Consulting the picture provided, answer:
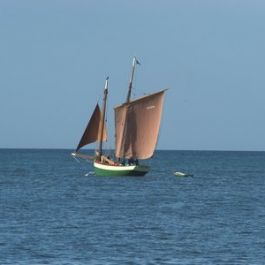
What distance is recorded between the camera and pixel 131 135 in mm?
106875

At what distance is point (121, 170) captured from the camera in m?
107

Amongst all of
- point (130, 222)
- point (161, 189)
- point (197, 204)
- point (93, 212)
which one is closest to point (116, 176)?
point (161, 189)

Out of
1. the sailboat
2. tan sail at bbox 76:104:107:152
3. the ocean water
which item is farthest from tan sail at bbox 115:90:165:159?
the ocean water

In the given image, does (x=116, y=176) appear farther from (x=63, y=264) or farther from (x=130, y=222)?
(x=63, y=264)

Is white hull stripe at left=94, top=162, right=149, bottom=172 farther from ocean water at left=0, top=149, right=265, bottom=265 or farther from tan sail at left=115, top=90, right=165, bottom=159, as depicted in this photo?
ocean water at left=0, top=149, right=265, bottom=265

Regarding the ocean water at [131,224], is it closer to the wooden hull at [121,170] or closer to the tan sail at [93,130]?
the wooden hull at [121,170]

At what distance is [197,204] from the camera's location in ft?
246

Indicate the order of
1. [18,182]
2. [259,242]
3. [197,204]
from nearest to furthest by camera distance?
[259,242]
[197,204]
[18,182]

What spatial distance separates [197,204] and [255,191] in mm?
18955

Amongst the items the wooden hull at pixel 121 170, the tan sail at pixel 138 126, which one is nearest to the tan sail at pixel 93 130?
the wooden hull at pixel 121 170

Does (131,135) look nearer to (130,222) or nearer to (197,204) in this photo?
(197,204)

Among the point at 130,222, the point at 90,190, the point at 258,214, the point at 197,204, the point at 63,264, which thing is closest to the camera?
the point at 63,264

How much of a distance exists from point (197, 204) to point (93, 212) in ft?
32.6

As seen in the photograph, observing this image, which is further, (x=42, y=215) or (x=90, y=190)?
(x=90, y=190)
